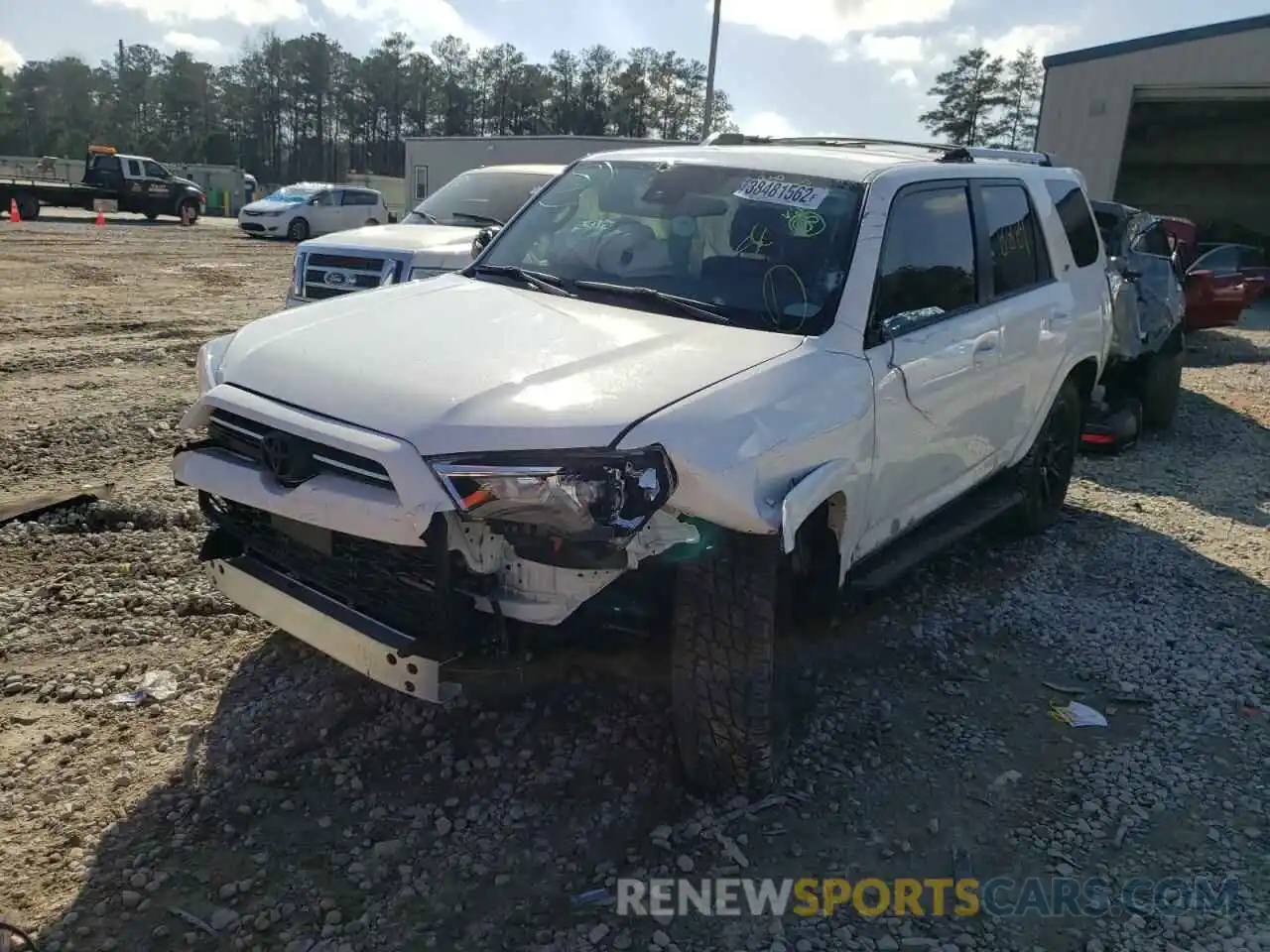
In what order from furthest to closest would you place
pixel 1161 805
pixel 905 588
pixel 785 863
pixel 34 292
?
pixel 34 292
pixel 905 588
pixel 1161 805
pixel 785 863

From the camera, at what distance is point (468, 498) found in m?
2.59

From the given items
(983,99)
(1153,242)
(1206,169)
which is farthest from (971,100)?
(1153,242)

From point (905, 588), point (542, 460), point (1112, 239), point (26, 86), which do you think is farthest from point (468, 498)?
point (26, 86)

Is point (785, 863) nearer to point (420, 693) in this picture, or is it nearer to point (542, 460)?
point (420, 693)

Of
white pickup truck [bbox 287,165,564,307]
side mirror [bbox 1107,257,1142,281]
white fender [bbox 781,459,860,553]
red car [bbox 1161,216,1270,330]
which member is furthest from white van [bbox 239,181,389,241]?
white fender [bbox 781,459,860,553]

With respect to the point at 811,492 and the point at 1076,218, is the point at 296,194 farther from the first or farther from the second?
the point at 811,492

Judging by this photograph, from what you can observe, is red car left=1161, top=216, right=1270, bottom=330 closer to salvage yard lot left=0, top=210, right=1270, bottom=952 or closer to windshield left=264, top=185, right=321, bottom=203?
salvage yard lot left=0, top=210, right=1270, bottom=952

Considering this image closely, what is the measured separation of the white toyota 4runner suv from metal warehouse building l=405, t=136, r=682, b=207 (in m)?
26.7

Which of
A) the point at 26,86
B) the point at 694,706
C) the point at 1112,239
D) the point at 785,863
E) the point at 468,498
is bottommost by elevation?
the point at 785,863

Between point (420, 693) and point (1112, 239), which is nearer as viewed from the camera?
point (420, 693)

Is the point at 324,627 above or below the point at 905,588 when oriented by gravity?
above

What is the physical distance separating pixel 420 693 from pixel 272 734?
912 millimetres

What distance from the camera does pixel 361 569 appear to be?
9.46 feet

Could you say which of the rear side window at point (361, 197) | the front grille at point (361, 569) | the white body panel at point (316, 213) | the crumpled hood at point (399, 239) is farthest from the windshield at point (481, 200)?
the rear side window at point (361, 197)
